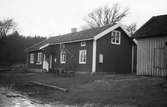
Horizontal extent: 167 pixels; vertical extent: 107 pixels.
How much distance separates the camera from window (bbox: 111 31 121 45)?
2168 centimetres

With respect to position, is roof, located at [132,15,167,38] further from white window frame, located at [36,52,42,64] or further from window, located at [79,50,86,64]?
white window frame, located at [36,52,42,64]

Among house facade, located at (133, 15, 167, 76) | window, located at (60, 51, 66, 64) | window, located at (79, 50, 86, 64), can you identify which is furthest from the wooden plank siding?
window, located at (60, 51, 66, 64)

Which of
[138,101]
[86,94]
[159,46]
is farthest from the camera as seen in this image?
[159,46]

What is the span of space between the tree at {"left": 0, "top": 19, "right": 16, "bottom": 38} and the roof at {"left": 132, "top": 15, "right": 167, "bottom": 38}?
4187cm

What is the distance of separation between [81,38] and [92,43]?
1.70 m

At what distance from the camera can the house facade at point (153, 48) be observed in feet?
49.2

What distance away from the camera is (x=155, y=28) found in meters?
16.2

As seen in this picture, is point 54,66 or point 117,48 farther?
point 54,66

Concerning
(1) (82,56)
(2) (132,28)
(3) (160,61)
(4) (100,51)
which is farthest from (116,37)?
(2) (132,28)

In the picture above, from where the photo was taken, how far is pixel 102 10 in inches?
2088

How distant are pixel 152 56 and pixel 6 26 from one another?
47310mm

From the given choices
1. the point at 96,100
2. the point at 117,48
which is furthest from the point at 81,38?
the point at 96,100

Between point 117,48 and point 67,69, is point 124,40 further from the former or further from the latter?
point 67,69

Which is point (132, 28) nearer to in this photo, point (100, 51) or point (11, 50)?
point (11, 50)
